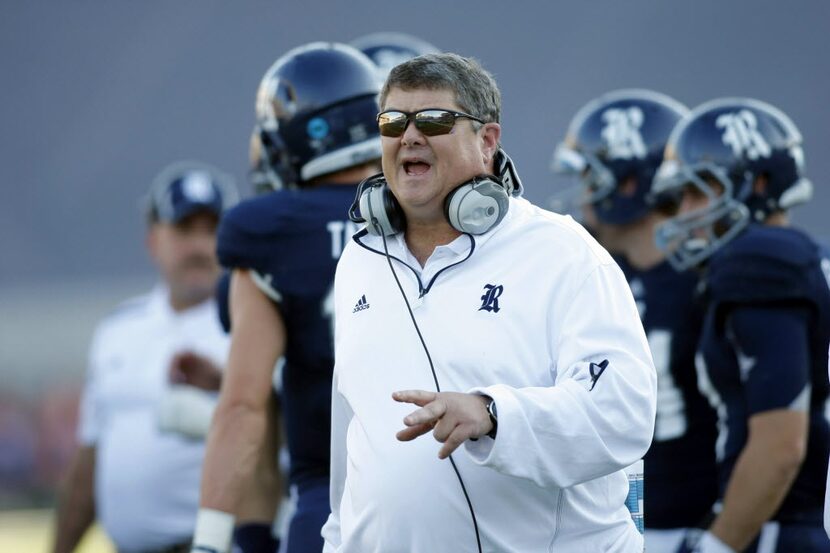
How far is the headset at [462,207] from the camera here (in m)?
3.03

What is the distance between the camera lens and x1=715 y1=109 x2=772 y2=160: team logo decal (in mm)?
5125

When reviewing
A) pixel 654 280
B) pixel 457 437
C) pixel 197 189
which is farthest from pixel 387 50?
pixel 457 437

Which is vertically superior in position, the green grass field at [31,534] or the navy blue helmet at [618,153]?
the navy blue helmet at [618,153]

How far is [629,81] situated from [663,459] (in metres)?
15.6

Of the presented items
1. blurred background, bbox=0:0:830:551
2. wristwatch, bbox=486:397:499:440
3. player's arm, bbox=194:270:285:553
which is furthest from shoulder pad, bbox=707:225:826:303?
blurred background, bbox=0:0:830:551

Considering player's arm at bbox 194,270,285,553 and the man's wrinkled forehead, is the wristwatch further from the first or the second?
player's arm at bbox 194,270,285,553

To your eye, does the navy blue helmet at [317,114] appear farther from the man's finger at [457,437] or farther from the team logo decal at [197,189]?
the team logo decal at [197,189]

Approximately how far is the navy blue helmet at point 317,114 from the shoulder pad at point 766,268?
1152 millimetres

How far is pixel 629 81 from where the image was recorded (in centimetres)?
2025

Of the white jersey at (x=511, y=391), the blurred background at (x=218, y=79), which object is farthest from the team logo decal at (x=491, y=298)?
the blurred background at (x=218, y=79)

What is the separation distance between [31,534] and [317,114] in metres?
9.92

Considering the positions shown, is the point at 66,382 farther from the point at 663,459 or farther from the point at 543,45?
the point at 663,459

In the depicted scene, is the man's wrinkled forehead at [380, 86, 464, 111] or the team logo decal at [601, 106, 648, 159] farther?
the team logo decal at [601, 106, 648, 159]

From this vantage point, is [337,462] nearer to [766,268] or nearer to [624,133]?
[766,268]
